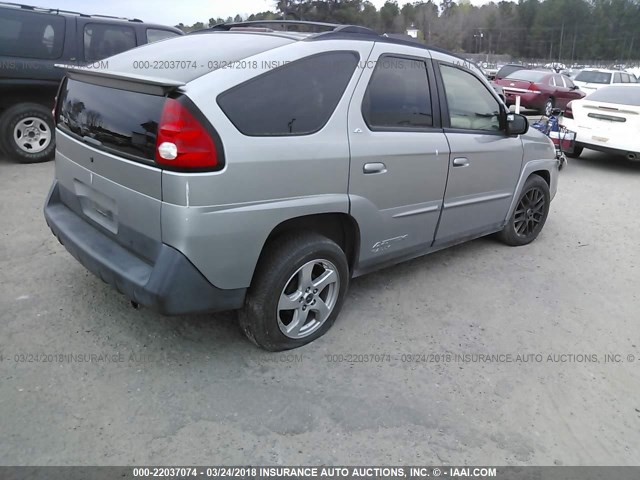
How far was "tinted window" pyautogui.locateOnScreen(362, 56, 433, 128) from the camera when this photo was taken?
3.32m

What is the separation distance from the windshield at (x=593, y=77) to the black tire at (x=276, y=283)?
19.4 meters

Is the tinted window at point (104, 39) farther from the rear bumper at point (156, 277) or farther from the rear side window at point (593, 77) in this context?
the rear side window at point (593, 77)

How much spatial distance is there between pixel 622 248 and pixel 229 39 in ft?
14.2

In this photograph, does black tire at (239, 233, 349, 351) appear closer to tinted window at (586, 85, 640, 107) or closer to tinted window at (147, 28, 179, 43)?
tinted window at (147, 28, 179, 43)

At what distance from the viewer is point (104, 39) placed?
7.61 m

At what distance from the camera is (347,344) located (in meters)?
3.32

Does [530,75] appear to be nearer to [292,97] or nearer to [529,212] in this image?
[529,212]

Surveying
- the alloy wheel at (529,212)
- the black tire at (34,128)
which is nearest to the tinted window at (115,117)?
the alloy wheel at (529,212)

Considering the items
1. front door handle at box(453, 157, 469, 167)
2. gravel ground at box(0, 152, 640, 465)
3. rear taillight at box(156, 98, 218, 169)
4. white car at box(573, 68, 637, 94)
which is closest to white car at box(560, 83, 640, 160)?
gravel ground at box(0, 152, 640, 465)

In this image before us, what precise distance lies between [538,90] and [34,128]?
47.0 feet

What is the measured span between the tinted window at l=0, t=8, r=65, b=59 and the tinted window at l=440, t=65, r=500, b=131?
5687 mm

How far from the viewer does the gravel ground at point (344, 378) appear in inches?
97.5

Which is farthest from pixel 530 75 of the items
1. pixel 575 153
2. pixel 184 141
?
pixel 184 141

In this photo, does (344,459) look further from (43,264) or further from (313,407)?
(43,264)
